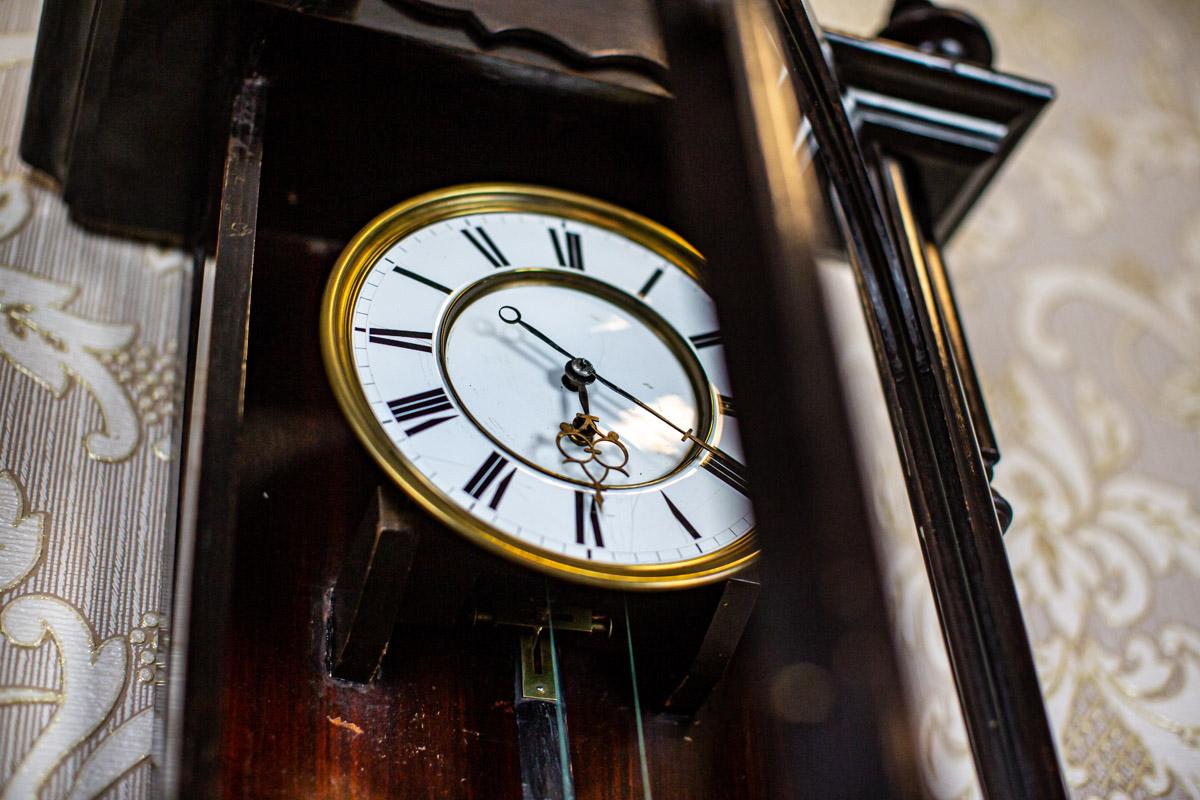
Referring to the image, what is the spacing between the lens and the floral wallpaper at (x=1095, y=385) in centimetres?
91

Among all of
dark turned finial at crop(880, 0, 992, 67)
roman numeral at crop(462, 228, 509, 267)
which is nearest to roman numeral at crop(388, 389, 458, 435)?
roman numeral at crop(462, 228, 509, 267)

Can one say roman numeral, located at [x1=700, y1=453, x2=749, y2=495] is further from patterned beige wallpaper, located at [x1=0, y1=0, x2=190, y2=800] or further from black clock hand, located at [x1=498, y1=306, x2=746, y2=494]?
patterned beige wallpaper, located at [x1=0, y1=0, x2=190, y2=800]

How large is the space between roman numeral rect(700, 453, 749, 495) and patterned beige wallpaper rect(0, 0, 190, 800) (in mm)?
339

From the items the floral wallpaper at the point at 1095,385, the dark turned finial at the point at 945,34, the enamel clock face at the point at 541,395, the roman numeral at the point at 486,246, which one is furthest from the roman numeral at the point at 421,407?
the dark turned finial at the point at 945,34

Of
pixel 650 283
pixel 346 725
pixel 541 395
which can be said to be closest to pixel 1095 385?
pixel 650 283

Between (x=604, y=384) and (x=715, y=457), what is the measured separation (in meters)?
0.07

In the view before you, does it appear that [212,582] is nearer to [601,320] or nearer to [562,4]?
[601,320]

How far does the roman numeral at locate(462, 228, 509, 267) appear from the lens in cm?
72

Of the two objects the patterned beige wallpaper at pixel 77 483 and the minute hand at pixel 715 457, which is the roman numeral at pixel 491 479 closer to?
the minute hand at pixel 715 457

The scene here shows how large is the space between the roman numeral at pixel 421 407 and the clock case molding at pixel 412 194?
0.03 metres

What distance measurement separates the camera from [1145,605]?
39.4 inches

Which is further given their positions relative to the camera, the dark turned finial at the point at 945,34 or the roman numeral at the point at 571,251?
the dark turned finial at the point at 945,34

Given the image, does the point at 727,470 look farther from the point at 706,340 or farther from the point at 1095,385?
the point at 1095,385

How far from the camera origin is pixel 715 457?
0.63 meters
